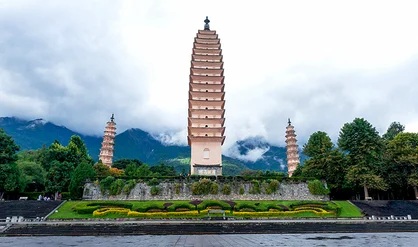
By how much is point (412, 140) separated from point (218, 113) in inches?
889

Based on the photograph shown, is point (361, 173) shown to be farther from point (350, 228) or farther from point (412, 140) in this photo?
point (350, 228)

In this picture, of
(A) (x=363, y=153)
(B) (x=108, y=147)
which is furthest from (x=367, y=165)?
(B) (x=108, y=147)

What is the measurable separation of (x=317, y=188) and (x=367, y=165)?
21.8 feet

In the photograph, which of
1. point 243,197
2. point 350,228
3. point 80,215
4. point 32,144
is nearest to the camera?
point 350,228

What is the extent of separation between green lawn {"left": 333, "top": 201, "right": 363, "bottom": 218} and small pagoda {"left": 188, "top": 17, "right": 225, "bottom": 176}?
1411 centimetres

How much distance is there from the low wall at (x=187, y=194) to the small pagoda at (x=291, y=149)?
2691 centimetres

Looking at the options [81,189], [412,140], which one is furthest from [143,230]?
[412,140]

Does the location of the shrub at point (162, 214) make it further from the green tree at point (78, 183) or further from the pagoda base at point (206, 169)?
the pagoda base at point (206, 169)

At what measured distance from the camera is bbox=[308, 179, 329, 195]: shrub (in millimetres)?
28359

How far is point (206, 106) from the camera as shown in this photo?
3941cm

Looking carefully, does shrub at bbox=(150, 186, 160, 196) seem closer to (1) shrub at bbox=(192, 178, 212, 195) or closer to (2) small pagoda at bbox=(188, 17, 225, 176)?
(1) shrub at bbox=(192, 178, 212, 195)

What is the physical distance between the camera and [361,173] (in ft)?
97.9

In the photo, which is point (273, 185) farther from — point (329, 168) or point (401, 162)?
point (401, 162)

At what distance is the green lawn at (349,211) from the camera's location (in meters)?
23.2
